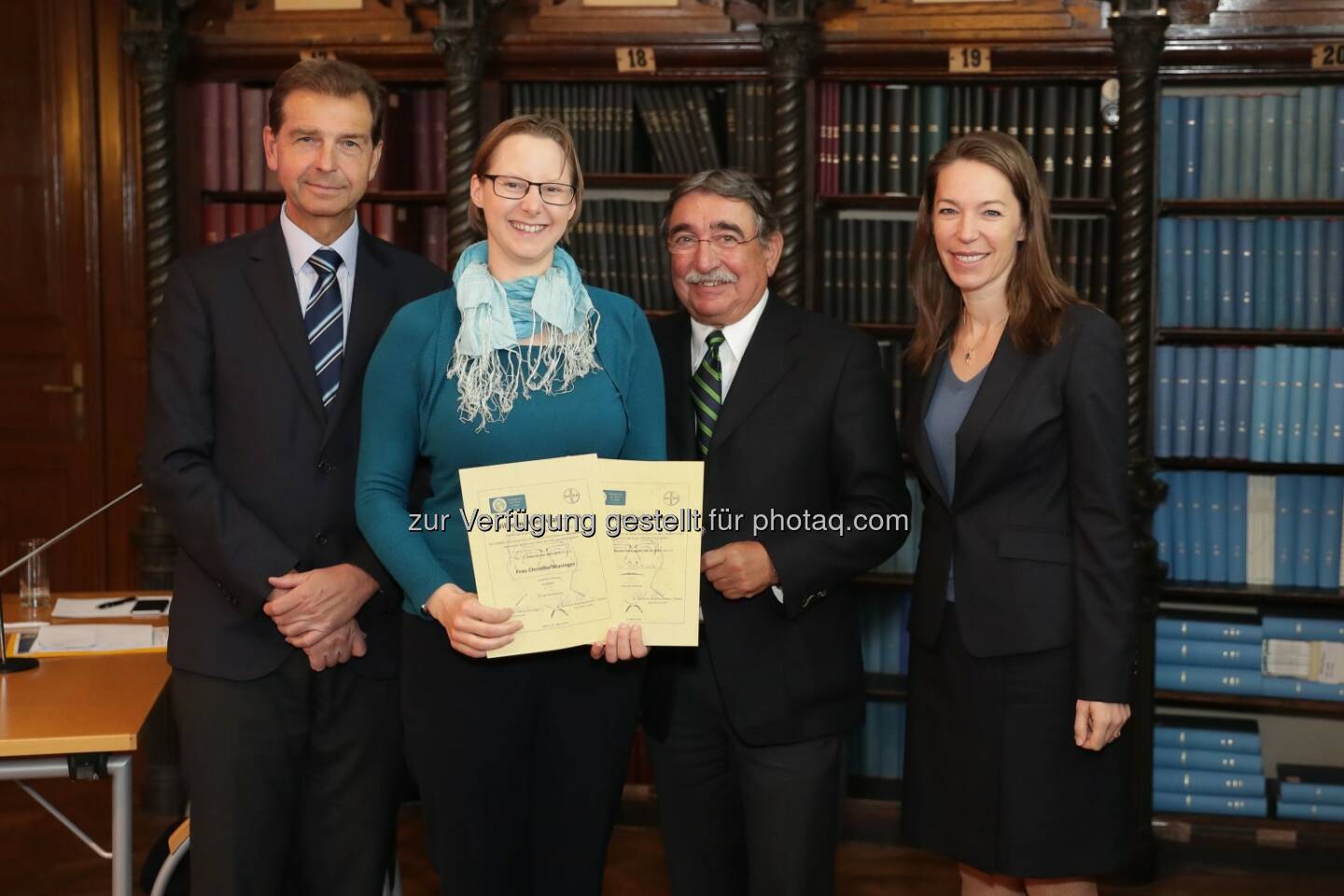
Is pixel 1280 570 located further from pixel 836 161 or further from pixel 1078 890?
pixel 1078 890

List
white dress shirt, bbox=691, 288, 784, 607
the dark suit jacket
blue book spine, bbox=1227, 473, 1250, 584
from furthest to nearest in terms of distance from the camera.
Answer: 1. blue book spine, bbox=1227, 473, 1250, 584
2. white dress shirt, bbox=691, 288, 784, 607
3. the dark suit jacket

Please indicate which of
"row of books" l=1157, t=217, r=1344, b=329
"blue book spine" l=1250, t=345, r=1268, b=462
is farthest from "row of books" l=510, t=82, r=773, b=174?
"blue book spine" l=1250, t=345, r=1268, b=462

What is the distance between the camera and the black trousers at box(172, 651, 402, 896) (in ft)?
7.20

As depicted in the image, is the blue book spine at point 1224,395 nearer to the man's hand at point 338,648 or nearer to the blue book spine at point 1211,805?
the blue book spine at point 1211,805

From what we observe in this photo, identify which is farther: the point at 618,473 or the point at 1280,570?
the point at 1280,570

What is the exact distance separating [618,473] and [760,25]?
7.40 ft

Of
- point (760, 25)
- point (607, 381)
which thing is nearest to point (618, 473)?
point (607, 381)

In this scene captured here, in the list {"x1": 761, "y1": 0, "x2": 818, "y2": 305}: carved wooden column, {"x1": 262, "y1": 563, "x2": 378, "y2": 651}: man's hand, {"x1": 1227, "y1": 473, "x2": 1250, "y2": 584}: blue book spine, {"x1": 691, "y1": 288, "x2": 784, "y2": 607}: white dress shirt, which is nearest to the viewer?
{"x1": 262, "y1": 563, "x2": 378, "y2": 651}: man's hand

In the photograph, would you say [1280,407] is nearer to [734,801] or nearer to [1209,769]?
[1209,769]

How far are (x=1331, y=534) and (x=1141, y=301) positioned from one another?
0.97m

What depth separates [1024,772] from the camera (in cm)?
221

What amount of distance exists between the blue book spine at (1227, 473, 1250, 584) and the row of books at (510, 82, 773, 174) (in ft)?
5.68

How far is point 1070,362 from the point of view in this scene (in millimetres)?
2182

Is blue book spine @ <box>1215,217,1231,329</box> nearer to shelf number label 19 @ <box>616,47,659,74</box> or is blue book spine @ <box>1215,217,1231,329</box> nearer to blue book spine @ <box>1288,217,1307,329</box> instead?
blue book spine @ <box>1288,217,1307,329</box>
